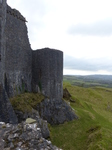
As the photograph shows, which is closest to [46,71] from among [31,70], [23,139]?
[31,70]

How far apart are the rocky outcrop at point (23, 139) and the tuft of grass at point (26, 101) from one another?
11232mm

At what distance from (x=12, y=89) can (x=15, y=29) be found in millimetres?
8632

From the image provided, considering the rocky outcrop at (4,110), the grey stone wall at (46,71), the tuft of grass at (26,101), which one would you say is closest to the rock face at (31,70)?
the grey stone wall at (46,71)

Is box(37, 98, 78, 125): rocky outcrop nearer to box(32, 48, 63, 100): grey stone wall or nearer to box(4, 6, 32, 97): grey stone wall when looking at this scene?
box(32, 48, 63, 100): grey stone wall

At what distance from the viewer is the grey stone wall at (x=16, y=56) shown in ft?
63.8

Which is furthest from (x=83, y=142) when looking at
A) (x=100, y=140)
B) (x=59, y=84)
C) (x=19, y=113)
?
(x=59, y=84)

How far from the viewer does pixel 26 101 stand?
2052cm

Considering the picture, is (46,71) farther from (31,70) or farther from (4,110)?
(4,110)

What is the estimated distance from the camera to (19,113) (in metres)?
18.0

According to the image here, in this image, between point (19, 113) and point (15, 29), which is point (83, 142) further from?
point (15, 29)

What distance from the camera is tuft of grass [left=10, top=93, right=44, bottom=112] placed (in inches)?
731

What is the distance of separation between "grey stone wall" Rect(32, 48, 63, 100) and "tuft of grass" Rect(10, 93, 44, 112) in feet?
5.47

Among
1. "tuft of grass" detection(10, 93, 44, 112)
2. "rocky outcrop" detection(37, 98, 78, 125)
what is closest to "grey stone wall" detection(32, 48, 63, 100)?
"rocky outcrop" detection(37, 98, 78, 125)

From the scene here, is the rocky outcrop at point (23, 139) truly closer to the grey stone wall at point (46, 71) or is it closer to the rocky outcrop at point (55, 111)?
the rocky outcrop at point (55, 111)
